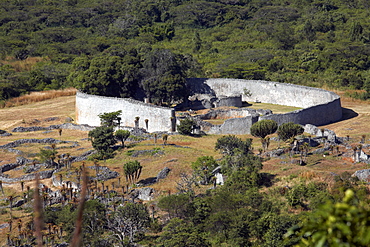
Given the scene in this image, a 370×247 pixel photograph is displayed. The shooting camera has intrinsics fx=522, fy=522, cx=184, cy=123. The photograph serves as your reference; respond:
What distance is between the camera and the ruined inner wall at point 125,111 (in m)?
53.2

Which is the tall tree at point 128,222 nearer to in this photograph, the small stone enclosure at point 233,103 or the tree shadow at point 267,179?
the tree shadow at point 267,179

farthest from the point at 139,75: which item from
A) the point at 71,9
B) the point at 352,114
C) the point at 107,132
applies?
the point at 71,9

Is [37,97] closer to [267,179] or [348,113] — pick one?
[348,113]

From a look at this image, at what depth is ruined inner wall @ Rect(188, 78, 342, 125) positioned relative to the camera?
54.0 m

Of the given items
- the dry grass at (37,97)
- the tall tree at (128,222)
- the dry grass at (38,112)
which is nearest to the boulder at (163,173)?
the tall tree at (128,222)

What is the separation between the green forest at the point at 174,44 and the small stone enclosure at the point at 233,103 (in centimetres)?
310

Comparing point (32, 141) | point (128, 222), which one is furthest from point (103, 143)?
point (128, 222)

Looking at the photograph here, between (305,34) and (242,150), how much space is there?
226 ft

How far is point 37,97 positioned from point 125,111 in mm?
24873

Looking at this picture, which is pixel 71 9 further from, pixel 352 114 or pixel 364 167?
pixel 364 167

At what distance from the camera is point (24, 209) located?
3422cm

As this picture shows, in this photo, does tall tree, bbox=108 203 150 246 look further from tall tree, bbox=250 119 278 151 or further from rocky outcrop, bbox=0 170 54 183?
tall tree, bbox=250 119 278 151

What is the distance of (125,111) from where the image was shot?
5628cm

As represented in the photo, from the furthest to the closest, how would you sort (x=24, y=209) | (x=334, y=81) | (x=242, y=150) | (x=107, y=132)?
(x=334, y=81)
(x=107, y=132)
(x=242, y=150)
(x=24, y=209)
